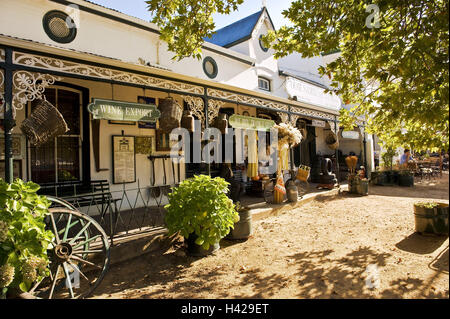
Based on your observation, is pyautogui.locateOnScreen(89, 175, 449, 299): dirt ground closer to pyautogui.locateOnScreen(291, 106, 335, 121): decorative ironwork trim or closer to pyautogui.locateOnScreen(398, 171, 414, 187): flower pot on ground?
pyautogui.locateOnScreen(291, 106, 335, 121): decorative ironwork trim

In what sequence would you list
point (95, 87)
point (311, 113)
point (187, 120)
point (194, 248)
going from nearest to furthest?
point (194, 248), point (187, 120), point (95, 87), point (311, 113)

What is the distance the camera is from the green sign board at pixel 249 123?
7070 mm

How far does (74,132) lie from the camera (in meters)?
6.66

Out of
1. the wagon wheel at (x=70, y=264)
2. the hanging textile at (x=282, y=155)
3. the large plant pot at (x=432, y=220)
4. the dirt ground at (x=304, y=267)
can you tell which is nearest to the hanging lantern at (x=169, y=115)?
the dirt ground at (x=304, y=267)

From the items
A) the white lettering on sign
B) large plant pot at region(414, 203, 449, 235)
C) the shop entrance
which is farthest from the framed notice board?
the shop entrance

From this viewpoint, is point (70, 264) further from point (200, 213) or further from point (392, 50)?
point (392, 50)

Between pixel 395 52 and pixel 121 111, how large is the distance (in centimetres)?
465

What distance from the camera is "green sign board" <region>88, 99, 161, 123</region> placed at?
471 cm

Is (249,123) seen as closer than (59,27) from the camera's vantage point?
No

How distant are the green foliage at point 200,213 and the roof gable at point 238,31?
A: 30.4 ft

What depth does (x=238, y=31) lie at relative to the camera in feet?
41.0

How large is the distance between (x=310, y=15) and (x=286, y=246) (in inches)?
171

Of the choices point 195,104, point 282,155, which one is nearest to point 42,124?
point 195,104
